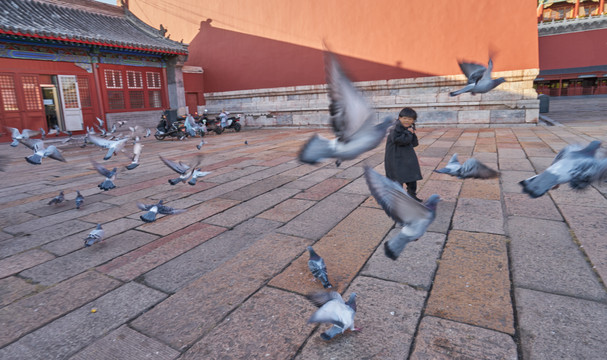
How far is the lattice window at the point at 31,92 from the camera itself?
1037 cm

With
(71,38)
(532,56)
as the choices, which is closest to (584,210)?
(532,56)

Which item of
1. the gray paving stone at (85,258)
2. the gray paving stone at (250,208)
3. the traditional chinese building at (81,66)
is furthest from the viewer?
the traditional chinese building at (81,66)

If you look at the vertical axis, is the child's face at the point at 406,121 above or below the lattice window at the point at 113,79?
below

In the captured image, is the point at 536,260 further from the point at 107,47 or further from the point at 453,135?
the point at 107,47

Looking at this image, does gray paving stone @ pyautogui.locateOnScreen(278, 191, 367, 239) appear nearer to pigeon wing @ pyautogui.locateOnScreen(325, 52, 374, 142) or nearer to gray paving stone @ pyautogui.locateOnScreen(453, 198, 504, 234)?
gray paving stone @ pyautogui.locateOnScreen(453, 198, 504, 234)

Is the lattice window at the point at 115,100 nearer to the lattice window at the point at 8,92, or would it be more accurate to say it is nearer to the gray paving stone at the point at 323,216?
the lattice window at the point at 8,92

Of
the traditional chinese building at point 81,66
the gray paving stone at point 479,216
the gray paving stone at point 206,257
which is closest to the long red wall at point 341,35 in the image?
the traditional chinese building at point 81,66

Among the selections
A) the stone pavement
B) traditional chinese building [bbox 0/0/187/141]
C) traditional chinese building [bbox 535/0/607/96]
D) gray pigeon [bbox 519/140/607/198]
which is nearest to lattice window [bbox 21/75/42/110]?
traditional chinese building [bbox 0/0/187/141]

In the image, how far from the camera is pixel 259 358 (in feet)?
4.81

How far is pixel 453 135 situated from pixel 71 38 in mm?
11330

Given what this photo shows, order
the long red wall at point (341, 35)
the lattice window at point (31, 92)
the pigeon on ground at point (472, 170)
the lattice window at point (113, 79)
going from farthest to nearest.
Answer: the lattice window at point (113, 79) → the lattice window at point (31, 92) → the long red wall at point (341, 35) → the pigeon on ground at point (472, 170)

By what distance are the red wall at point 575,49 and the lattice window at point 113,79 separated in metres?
28.2

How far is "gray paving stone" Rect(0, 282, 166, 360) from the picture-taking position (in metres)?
1.55

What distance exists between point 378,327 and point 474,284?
72 centimetres
